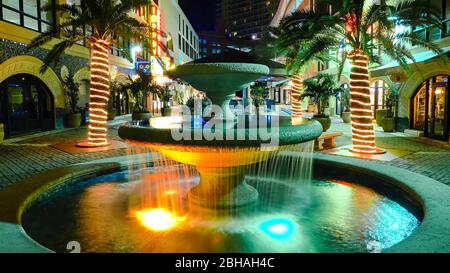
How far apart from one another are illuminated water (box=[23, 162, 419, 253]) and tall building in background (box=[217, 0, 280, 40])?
466ft

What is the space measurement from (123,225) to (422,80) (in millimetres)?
14893

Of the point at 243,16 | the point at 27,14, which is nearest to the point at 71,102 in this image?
A: the point at 27,14

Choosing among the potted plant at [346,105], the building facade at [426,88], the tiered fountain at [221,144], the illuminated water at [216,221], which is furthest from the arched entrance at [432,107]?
the tiered fountain at [221,144]

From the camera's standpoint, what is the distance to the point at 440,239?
365 centimetres

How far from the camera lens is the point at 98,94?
13.5m

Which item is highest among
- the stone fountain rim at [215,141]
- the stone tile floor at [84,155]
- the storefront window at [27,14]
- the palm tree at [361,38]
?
the storefront window at [27,14]

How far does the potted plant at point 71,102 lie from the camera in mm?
20156

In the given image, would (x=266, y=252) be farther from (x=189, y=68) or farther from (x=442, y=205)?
(x=189, y=68)

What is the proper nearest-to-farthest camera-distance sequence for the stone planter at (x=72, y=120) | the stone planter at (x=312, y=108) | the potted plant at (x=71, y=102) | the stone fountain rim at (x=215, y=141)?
the stone fountain rim at (x=215, y=141)
the potted plant at (x=71, y=102)
the stone planter at (x=72, y=120)
the stone planter at (x=312, y=108)

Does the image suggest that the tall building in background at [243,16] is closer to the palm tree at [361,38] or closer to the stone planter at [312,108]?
the stone planter at [312,108]

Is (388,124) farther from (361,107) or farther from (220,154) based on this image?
(220,154)

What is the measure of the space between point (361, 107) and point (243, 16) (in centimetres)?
15462

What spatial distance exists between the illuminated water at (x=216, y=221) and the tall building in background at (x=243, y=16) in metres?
142
